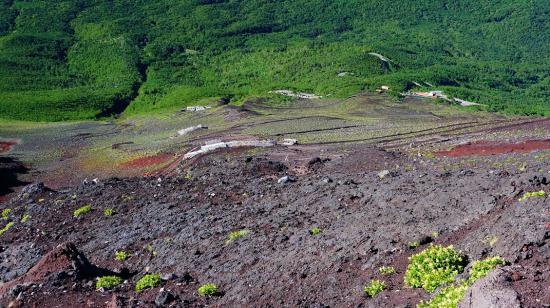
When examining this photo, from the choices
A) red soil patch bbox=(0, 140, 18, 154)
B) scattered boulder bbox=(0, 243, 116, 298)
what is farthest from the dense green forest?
scattered boulder bbox=(0, 243, 116, 298)

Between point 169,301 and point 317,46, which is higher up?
point 169,301

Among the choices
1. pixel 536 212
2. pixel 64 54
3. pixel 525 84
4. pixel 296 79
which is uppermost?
pixel 536 212

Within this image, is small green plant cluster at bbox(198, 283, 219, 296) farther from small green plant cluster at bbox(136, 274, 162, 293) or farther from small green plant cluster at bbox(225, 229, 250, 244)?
small green plant cluster at bbox(225, 229, 250, 244)

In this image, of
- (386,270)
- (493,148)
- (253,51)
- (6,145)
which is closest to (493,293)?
(386,270)

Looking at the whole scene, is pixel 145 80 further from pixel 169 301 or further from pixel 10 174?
pixel 169 301

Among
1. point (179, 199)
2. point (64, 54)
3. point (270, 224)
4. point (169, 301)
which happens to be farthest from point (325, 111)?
point (64, 54)
